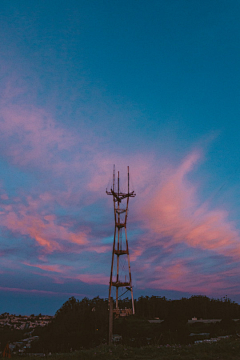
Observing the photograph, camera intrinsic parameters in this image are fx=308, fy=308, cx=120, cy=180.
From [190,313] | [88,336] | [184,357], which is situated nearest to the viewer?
[184,357]

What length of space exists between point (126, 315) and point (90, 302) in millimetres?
45512

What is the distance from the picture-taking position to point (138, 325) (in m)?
42.1

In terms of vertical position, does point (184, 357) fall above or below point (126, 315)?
below

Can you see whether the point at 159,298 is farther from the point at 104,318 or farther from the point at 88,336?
the point at 88,336

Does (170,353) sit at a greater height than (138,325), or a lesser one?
lesser

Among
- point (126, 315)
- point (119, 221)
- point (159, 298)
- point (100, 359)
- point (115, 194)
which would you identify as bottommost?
point (100, 359)

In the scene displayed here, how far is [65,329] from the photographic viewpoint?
52.5 metres

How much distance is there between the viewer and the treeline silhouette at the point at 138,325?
30.5 metres

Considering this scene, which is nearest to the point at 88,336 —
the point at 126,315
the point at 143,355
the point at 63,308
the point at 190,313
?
the point at 126,315

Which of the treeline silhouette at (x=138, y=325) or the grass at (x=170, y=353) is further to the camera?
the treeline silhouette at (x=138, y=325)

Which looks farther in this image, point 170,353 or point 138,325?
point 138,325

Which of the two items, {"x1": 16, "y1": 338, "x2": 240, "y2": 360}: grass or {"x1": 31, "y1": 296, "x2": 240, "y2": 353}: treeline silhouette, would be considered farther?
{"x1": 31, "y1": 296, "x2": 240, "y2": 353}: treeline silhouette

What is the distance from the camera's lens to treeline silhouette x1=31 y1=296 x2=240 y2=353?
30469 mm

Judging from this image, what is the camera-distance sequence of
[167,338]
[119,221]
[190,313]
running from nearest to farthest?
[167,338] < [119,221] < [190,313]
